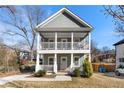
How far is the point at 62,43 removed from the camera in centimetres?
1945

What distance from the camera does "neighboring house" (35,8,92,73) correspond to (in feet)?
62.2

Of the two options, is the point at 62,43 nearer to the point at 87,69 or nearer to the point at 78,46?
the point at 78,46

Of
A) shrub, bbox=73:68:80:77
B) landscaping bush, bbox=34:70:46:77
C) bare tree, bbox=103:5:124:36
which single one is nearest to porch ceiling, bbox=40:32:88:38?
landscaping bush, bbox=34:70:46:77

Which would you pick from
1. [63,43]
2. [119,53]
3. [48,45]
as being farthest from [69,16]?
[119,53]

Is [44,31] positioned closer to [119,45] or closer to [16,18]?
[16,18]

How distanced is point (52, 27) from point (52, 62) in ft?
9.54

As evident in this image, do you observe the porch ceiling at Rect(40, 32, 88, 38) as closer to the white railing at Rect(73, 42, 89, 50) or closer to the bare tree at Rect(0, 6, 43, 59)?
the white railing at Rect(73, 42, 89, 50)

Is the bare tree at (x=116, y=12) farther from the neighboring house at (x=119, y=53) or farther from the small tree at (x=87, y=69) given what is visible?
the neighboring house at (x=119, y=53)

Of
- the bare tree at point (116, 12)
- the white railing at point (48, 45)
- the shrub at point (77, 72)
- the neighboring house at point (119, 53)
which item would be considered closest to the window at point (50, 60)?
the white railing at point (48, 45)

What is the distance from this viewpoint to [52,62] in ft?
67.3
